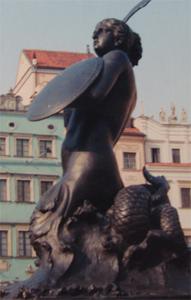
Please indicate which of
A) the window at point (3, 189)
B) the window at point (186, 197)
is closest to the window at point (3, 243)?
the window at point (3, 189)

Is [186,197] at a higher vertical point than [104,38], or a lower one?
lower

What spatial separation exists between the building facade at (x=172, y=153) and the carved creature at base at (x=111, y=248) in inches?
1287

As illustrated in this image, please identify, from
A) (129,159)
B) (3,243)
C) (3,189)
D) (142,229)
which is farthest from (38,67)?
(142,229)

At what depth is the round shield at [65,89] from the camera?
5.98m

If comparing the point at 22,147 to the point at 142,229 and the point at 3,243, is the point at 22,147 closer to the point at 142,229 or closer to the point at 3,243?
the point at 3,243

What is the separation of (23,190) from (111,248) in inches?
1257

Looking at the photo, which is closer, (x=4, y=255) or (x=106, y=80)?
(x=106, y=80)

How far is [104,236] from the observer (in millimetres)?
5910

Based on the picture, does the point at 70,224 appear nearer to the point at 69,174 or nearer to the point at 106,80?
the point at 69,174

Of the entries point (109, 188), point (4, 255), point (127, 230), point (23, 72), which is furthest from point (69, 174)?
point (23, 72)

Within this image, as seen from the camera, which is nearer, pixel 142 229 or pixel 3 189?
pixel 142 229

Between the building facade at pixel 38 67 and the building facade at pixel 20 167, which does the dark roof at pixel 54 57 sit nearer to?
the building facade at pixel 38 67

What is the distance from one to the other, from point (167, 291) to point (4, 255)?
3100 centimetres

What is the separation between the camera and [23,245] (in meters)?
36.1
